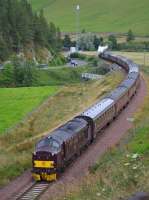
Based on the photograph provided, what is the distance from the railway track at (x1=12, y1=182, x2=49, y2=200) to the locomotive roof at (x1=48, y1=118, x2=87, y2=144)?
A: 2.88 m

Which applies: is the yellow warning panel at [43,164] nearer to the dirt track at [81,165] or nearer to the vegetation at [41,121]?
the dirt track at [81,165]

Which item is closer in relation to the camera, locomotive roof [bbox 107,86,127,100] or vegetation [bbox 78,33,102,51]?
locomotive roof [bbox 107,86,127,100]

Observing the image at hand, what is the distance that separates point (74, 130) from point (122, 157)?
214 inches

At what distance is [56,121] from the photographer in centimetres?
5519

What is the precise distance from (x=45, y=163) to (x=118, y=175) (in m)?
6.59

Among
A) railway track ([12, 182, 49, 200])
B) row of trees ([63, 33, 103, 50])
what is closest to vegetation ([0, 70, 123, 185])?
railway track ([12, 182, 49, 200])

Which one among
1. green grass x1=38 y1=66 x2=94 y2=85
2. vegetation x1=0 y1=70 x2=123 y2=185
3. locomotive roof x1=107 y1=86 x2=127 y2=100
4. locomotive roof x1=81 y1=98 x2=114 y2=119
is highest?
locomotive roof x1=81 y1=98 x2=114 y2=119

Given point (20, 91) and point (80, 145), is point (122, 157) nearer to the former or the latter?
point (80, 145)

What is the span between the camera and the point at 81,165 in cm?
3616

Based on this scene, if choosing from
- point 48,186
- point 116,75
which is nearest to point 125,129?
point 48,186

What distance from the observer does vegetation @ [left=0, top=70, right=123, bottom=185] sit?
1421 inches

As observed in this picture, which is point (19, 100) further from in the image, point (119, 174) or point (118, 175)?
point (118, 175)

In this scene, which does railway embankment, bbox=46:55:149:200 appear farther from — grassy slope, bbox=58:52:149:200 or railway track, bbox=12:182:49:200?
railway track, bbox=12:182:49:200

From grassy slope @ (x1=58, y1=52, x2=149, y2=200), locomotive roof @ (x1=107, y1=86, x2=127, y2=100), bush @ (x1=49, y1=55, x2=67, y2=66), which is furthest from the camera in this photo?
bush @ (x1=49, y1=55, x2=67, y2=66)
